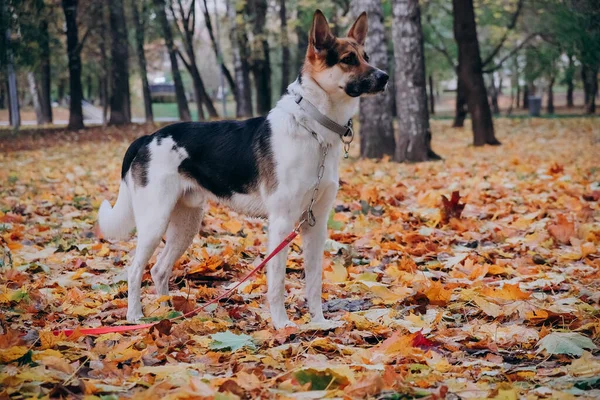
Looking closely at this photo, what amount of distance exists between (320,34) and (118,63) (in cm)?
2447

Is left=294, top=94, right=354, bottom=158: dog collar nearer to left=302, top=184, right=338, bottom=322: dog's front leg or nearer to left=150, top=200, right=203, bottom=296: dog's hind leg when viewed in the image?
left=302, top=184, right=338, bottom=322: dog's front leg

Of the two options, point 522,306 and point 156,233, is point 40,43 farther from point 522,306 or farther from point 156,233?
point 522,306

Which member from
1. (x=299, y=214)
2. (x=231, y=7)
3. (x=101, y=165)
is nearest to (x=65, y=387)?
(x=299, y=214)

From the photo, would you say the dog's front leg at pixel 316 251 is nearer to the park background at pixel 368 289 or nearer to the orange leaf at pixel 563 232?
the park background at pixel 368 289

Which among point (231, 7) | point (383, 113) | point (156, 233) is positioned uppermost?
point (231, 7)

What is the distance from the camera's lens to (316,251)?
173 inches

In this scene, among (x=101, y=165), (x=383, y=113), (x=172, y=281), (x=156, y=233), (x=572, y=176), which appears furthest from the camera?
(x=101, y=165)

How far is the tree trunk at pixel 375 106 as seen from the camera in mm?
12492

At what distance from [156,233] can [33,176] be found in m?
8.53

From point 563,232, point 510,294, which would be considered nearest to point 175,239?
point 510,294

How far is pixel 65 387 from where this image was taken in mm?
2775

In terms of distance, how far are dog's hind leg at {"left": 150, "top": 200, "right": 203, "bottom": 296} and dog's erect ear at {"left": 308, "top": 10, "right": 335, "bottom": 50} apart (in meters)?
1.57

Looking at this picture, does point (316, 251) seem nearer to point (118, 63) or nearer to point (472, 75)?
point (472, 75)

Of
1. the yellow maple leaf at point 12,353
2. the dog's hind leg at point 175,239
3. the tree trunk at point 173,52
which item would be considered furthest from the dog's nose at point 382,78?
the tree trunk at point 173,52
